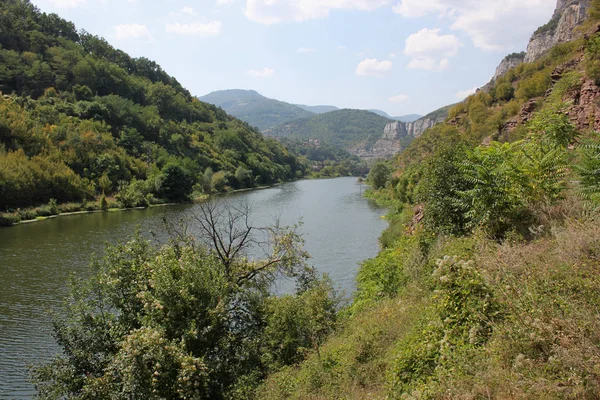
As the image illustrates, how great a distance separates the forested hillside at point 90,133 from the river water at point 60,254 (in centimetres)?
879

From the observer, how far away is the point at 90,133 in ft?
219

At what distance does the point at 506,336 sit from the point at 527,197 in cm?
562

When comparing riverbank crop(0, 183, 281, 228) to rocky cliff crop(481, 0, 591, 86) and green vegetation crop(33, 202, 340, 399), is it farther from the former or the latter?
rocky cliff crop(481, 0, 591, 86)

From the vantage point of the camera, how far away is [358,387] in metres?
8.74

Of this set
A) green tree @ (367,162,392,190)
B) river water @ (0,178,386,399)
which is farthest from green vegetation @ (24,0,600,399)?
green tree @ (367,162,392,190)

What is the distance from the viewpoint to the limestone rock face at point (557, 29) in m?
73.2

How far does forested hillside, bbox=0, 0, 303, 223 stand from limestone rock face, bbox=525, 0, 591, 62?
250ft

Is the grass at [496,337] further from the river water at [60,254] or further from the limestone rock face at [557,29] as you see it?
the limestone rock face at [557,29]

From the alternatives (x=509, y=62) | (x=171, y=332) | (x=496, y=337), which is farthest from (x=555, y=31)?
(x=171, y=332)

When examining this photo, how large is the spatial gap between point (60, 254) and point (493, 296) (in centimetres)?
3100

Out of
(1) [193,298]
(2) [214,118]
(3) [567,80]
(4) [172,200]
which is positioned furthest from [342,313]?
(2) [214,118]

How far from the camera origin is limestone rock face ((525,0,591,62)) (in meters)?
73.2

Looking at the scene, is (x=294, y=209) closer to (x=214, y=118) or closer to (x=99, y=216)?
(x=99, y=216)

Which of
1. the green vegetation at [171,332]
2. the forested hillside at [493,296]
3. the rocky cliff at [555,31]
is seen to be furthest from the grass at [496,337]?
the rocky cliff at [555,31]
